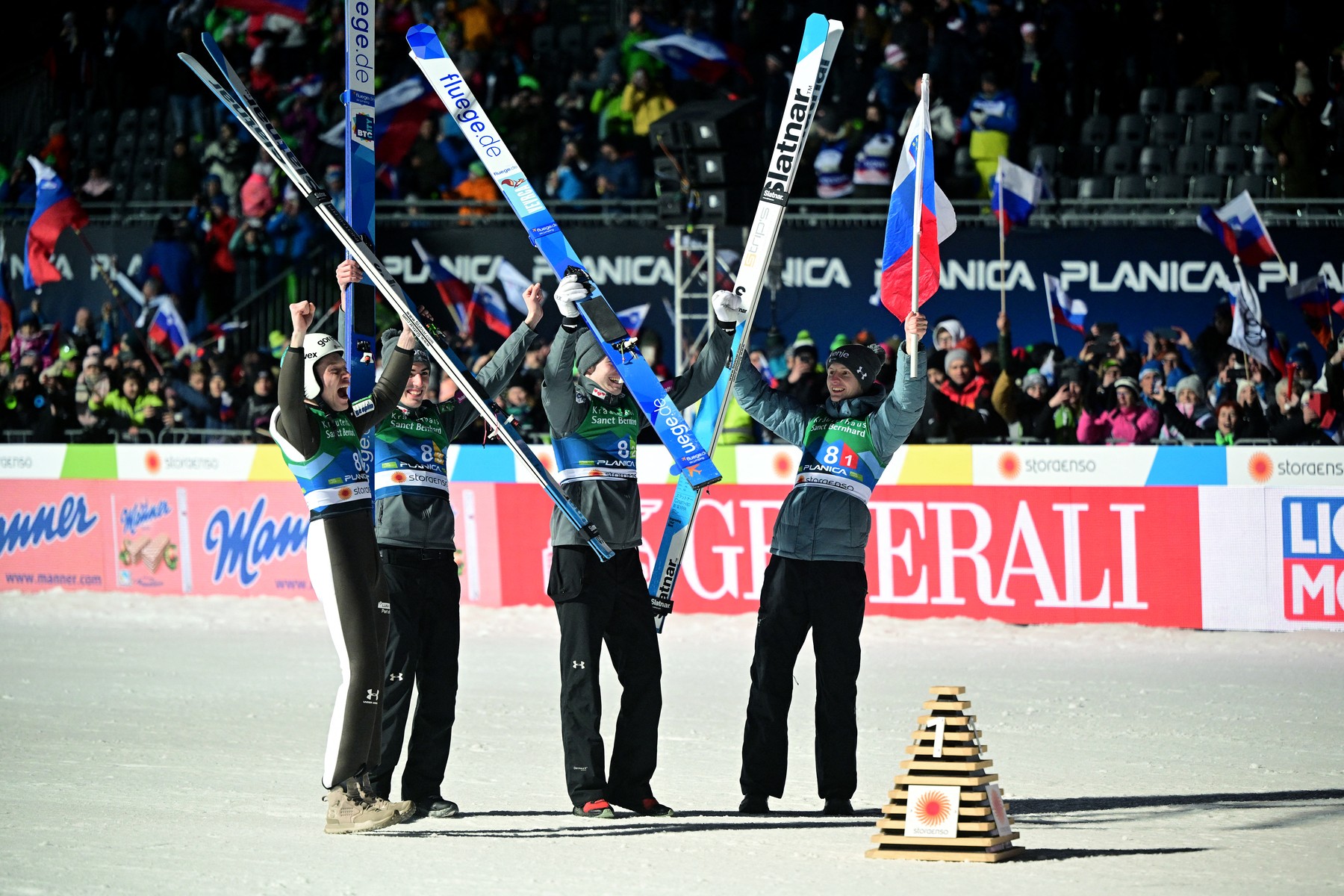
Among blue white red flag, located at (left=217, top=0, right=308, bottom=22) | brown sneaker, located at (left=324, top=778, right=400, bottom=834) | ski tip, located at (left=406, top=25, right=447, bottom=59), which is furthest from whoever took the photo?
blue white red flag, located at (left=217, top=0, right=308, bottom=22)

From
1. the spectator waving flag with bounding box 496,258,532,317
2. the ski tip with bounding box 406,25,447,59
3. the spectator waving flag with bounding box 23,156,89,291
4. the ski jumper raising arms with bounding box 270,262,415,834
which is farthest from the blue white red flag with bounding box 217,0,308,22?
the ski jumper raising arms with bounding box 270,262,415,834

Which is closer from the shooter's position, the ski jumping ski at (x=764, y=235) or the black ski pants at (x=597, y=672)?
the black ski pants at (x=597, y=672)

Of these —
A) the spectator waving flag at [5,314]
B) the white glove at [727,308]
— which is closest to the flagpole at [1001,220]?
the white glove at [727,308]

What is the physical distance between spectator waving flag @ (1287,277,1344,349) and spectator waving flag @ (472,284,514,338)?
7471mm

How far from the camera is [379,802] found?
7.22m

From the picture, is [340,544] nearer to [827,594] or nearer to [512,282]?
[827,594]

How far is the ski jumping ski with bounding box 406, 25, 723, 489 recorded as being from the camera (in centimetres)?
805

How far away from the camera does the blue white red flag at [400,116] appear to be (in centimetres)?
1938

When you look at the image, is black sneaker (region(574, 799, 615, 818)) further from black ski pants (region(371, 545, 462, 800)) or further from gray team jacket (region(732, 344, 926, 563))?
gray team jacket (region(732, 344, 926, 563))

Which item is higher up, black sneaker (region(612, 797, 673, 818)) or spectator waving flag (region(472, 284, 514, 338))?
spectator waving flag (region(472, 284, 514, 338))

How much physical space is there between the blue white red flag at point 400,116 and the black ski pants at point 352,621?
510 inches

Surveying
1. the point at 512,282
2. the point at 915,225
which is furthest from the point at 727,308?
the point at 512,282

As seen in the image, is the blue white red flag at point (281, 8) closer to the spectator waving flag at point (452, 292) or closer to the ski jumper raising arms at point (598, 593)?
the spectator waving flag at point (452, 292)

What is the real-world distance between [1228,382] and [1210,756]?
20.8 feet
